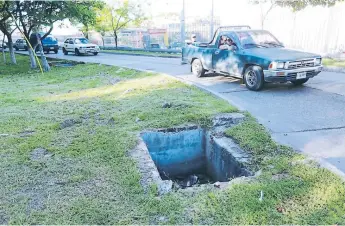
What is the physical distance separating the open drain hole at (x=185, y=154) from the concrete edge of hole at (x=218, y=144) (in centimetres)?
6

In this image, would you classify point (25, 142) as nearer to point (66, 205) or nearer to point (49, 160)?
point (49, 160)

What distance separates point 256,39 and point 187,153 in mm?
4999

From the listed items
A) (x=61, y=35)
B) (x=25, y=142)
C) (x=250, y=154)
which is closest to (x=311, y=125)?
(x=250, y=154)

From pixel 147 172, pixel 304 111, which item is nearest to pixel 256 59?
pixel 304 111

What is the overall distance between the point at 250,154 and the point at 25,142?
3592 millimetres

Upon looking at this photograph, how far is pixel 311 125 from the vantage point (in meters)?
5.53

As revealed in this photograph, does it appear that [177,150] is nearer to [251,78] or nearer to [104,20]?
[251,78]

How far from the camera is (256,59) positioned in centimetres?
816

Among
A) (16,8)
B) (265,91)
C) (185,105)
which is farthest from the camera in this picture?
(16,8)

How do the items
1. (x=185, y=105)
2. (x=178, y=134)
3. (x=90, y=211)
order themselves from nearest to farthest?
(x=90, y=211) < (x=178, y=134) < (x=185, y=105)

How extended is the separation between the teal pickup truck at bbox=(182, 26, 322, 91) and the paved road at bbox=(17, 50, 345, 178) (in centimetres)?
42

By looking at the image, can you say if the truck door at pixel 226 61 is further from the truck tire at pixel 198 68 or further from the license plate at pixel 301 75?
the license plate at pixel 301 75

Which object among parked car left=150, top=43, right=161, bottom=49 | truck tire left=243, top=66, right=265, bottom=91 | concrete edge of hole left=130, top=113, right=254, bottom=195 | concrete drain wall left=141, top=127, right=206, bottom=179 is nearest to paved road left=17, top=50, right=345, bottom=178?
truck tire left=243, top=66, right=265, bottom=91

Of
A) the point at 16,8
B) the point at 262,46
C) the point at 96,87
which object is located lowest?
the point at 96,87
